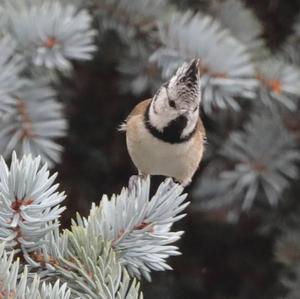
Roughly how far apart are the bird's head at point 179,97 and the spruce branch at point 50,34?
0.14 metres

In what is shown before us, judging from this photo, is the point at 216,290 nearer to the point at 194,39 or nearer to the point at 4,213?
the point at 194,39

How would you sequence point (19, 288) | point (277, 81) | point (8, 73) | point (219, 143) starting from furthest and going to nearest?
1. point (219, 143)
2. point (277, 81)
3. point (8, 73)
4. point (19, 288)

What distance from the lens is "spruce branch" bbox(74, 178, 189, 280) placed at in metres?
0.67

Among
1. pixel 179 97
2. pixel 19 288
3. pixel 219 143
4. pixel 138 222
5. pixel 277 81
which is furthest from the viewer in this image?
pixel 219 143

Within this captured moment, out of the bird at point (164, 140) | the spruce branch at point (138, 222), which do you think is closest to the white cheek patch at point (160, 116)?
the bird at point (164, 140)

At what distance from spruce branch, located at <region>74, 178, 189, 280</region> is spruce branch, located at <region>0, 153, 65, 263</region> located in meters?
0.06

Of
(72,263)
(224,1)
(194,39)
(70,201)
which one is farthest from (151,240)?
(224,1)

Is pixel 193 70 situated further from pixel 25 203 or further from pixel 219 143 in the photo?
pixel 219 143

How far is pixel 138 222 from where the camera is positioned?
0.67 meters

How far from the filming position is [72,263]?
642 mm

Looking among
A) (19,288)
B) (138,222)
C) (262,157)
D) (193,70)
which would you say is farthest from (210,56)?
(19,288)

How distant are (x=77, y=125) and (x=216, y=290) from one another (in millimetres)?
400

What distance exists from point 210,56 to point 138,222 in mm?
547

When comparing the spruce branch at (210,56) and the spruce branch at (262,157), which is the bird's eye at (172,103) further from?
the spruce branch at (262,157)
